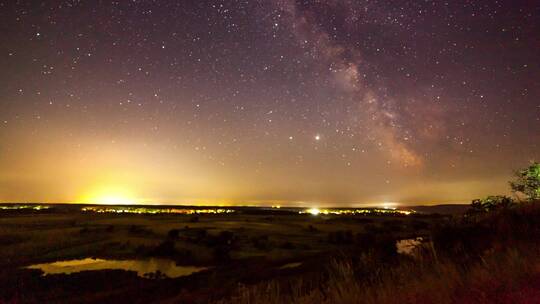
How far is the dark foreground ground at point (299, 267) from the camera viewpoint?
5750mm

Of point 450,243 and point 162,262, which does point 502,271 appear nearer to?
point 450,243

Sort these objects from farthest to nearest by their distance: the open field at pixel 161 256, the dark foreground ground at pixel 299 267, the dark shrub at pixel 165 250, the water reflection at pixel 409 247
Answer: the dark shrub at pixel 165 250 → the open field at pixel 161 256 → the water reflection at pixel 409 247 → the dark foreground ground at pixel 299 267

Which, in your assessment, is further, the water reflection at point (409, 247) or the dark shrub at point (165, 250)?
the dark shrub at point (165, 250)

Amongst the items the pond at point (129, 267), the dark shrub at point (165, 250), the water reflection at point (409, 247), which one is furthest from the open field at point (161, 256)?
the water reflection at point (409, 247)

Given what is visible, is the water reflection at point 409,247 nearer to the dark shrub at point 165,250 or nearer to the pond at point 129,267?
the pond at point 129,267

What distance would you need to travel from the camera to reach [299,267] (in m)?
20.6

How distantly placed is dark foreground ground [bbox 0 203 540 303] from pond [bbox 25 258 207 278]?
3.23ft

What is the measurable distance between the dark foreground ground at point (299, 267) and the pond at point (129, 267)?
99 centimetres

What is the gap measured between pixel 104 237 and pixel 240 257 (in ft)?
52.6

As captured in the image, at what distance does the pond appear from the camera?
21734 mm

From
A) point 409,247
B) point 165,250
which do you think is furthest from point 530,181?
point 165,250

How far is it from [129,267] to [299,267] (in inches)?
418

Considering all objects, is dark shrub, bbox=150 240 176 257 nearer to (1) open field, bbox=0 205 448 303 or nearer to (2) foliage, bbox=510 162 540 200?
(1) open field, bbox=0 205 448 303

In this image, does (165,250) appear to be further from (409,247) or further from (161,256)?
(409,247)
